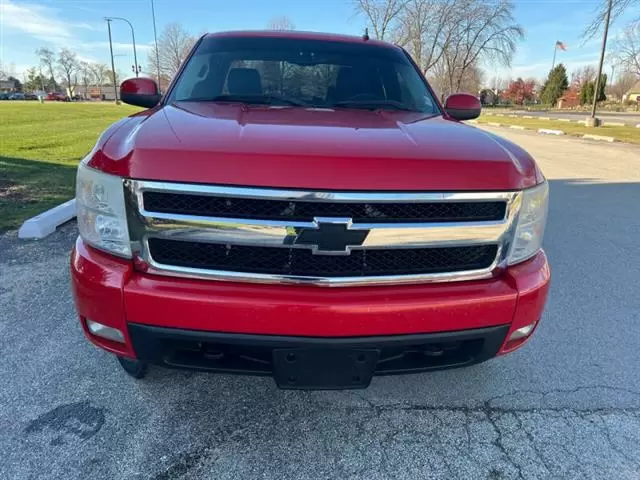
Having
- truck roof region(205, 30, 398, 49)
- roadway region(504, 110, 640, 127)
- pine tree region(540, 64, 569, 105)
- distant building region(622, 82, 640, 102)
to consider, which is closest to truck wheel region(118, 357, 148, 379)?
truck roof region(205, 30, 398, 49)

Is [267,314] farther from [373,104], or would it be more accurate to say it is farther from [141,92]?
[141,92]

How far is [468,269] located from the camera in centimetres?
198

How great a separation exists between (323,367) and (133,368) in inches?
45.5

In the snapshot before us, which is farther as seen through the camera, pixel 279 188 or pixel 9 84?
pixel 9 84

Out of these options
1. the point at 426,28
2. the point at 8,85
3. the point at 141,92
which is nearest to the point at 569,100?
the point at 426,28

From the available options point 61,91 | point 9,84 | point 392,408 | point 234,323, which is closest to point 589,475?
point 392,408

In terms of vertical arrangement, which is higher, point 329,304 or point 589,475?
point 329,304

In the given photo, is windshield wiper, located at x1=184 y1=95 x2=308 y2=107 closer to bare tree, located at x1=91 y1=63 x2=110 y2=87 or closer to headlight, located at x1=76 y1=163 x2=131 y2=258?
headlight, located at x1=76 y1=163 x2=131 y2=258

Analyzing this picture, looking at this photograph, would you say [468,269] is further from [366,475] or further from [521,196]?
[366,475]

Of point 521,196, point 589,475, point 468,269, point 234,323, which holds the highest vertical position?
point 521,196

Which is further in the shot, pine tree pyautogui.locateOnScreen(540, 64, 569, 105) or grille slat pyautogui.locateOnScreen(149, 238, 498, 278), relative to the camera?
pine tree pyautogui.locateOnScreen(540, 64, 569, 105)

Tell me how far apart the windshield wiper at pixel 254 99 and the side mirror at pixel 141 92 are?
0.59 metres

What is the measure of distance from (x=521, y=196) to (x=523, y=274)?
34 centimetres

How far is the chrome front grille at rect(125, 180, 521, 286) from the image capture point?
5.80ft
